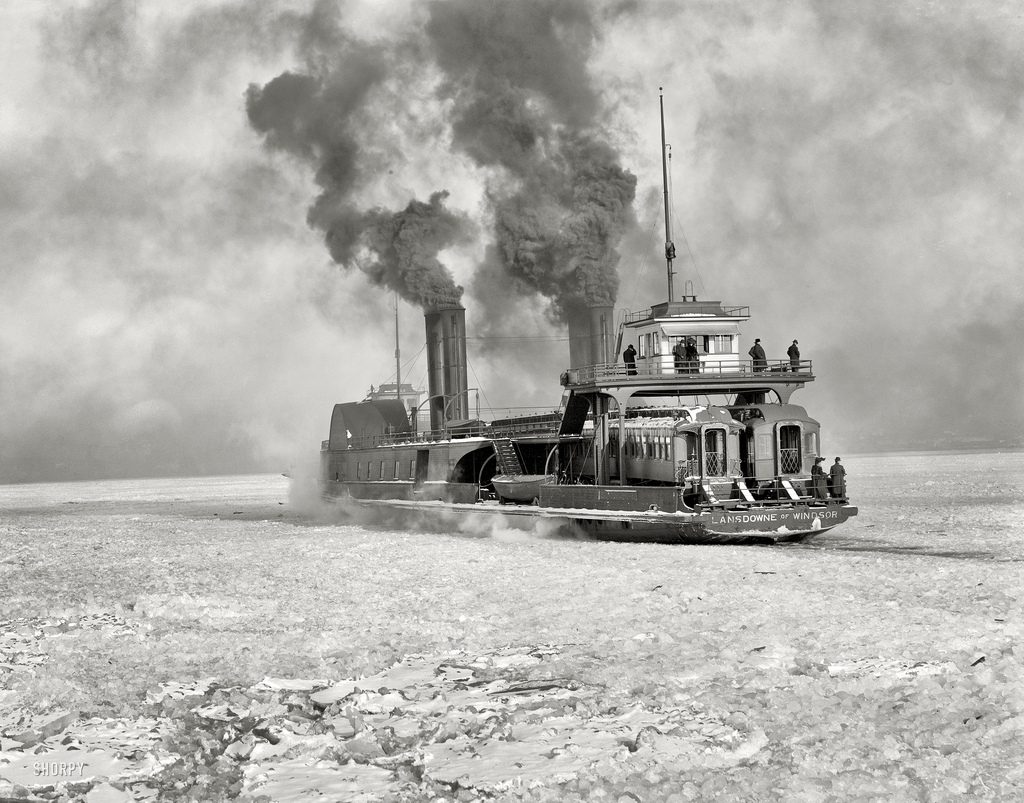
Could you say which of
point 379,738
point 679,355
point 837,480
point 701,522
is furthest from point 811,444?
point 379,738

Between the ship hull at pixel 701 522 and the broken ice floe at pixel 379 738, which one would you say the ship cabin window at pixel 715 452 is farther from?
the broken ice floe at pixel 379 738

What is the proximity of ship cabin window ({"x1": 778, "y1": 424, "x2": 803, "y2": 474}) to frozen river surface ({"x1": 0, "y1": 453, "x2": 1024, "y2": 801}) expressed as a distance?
5.00 meters

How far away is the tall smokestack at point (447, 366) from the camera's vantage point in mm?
45125

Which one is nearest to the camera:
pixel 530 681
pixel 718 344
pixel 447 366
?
pixel 530 681

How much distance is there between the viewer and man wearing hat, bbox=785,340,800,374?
102 feet

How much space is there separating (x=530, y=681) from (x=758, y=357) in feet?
65.3

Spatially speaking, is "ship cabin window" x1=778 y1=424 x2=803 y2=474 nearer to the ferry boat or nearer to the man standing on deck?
the ferry boat

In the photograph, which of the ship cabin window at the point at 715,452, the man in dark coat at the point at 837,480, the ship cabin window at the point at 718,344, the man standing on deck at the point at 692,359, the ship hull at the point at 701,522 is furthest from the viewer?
the ship cabin window at the point at 718,344

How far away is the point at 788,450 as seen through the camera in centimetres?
2941

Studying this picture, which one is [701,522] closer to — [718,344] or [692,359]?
[692,359]

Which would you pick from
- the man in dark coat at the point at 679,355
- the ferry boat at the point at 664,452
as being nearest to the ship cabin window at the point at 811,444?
the ferry boat at the point at 664,452

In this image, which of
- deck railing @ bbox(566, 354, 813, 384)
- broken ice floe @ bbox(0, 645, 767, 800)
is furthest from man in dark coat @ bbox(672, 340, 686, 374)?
broken ice floe @ bbox(0, 645, 767, 800)

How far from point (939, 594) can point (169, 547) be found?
82.1 ft

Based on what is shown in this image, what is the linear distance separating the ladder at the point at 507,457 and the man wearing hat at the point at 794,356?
10168 mm
